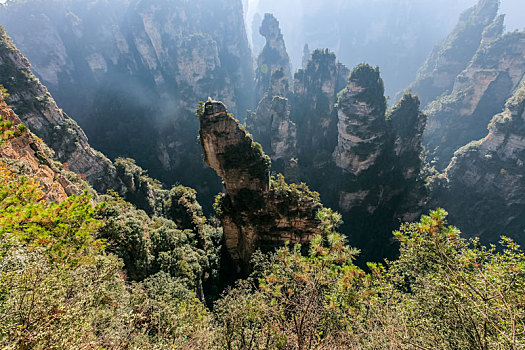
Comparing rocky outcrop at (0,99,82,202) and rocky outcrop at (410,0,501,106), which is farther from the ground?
rocky outcrop at (410,0,501,106)

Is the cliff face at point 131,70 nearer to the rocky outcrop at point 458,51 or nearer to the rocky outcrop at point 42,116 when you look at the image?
the rocky outcrop at point 42,116

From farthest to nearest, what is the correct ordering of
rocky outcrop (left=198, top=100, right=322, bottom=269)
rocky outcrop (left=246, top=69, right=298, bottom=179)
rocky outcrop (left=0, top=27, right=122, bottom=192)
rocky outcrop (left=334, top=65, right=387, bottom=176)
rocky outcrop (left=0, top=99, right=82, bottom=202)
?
1. rocky outcrop (left=246, top=69, right=298, bottom=179)
2. rocky outcrop (left=334, top=65, right=387, bottom=176)
3. rocky outcrop (left=0, top=27, right=122, bottom=192)
4. rocky outcrop (left=198, top=100, right=322, bottom=269)
5. rocky outcrop (left=0, top=99, right=82, bottom=202)

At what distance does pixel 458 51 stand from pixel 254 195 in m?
119

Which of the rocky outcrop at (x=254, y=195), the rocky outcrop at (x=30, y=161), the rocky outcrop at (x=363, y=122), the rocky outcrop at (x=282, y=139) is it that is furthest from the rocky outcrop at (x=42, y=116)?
the rocky outcrop at (x=363, y=122)

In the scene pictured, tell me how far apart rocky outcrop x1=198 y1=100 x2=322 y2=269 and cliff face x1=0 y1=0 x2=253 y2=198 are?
141ft

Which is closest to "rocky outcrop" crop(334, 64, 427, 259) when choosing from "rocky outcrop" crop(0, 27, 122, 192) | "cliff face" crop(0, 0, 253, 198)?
"cliff face" crop(0, 0, 253, 198)

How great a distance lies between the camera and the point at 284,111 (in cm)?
5997

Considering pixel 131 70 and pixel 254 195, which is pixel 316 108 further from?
pixel 131 70

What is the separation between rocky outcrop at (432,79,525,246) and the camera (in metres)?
42.8

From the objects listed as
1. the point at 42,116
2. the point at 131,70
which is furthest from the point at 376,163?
the point at 131,70

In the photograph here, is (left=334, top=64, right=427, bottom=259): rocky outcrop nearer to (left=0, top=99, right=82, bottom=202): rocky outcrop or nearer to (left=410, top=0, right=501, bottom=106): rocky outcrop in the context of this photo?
(left=0, top=99, right=82, bottom=202): rocky outcrop

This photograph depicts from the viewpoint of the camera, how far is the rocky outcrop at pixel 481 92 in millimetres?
64000

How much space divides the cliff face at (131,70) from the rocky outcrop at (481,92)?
258 ft

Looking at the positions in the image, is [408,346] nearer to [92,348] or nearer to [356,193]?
[92,348]
